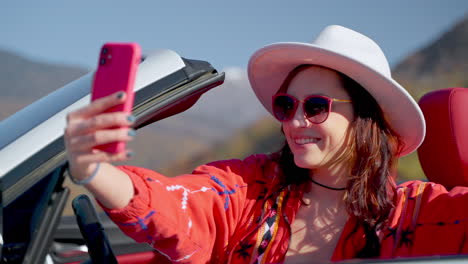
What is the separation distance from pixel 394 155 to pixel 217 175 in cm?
69

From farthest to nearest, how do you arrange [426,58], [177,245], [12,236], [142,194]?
1. [426,58]
2. [177,245]
3. [142,194]
4. [12,236]

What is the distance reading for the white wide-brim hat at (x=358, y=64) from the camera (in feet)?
6.85

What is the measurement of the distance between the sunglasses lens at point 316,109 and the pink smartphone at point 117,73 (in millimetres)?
839

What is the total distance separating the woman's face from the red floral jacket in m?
0.26

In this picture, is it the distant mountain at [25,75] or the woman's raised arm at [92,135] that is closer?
the woman's raised arm at [92,135]

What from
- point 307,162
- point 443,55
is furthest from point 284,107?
point 443,55

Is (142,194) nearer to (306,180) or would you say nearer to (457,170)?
(306,180)

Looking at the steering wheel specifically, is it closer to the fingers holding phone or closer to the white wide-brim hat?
the fingers holding phone

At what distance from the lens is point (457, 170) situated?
7.61 ft

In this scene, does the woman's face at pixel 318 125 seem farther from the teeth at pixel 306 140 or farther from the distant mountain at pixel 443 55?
the distant mountain at pixel 443 55

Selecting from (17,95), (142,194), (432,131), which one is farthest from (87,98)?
(17,95)

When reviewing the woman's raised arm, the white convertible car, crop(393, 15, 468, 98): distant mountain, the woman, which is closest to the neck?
the woman

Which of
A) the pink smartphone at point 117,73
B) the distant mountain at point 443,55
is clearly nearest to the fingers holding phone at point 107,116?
the pink smartphone at point 117,73

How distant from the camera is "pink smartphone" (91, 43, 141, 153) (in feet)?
4.38
